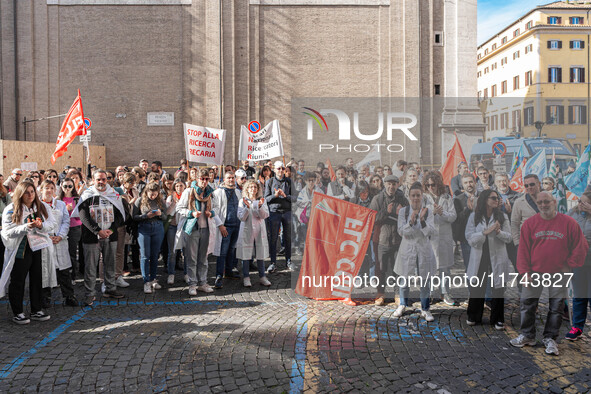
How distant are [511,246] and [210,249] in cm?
490

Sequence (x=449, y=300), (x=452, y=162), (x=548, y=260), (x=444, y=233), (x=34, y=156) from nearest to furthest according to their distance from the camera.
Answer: (x=548, y=260)
(x=452, y=162)
(x=444, y=233)
(x=449, y=300)
(x=34, y=156)

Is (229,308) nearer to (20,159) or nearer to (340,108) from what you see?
(340,108)

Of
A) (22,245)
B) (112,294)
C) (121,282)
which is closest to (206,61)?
(121,282)

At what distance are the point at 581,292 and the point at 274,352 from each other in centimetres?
363

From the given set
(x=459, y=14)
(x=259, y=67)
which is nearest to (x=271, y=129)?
(x=259, y=67)

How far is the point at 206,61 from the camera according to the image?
25.8 metres

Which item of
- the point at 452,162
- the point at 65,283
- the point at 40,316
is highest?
the point at 452,162

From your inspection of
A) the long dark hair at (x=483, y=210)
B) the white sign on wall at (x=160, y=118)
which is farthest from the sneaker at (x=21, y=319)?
the white sign on wall at (x=160, y=118)

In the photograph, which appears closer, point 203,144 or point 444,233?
point 444,233

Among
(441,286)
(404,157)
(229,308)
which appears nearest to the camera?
(404,157)

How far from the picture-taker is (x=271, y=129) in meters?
13.3

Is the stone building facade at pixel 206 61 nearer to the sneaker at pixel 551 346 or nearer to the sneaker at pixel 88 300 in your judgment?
the sneaker at pixel 88 300

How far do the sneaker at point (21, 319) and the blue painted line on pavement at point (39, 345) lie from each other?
0.47 metres

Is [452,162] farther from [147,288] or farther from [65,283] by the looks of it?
[65,283]
